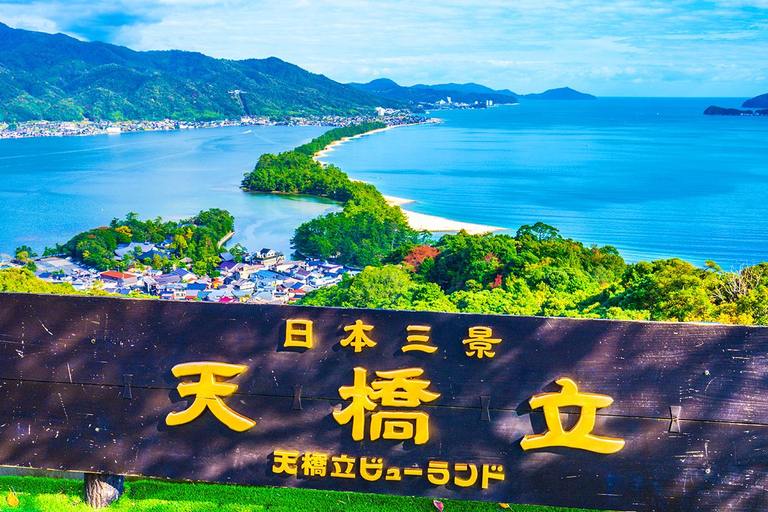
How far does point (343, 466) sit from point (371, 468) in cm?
12

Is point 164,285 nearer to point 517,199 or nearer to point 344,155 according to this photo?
point 517,199

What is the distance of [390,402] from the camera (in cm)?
268

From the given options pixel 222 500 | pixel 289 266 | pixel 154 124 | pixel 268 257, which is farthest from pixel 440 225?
pixel 154 124

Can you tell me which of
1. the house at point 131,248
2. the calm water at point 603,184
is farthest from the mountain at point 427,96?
the house at point 131,248

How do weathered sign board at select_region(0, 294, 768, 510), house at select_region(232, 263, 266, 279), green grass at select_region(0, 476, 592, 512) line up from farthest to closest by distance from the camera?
house at select_region(232, 263, 266, 279)
green grass at select_region(0, 476, 592, 512)
weathered sign board at select_region(0, 294, 768, 510)

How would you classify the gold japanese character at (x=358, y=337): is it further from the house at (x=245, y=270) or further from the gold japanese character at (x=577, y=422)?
the house at (x=245, y=270)

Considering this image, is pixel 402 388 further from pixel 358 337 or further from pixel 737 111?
pixel 737 111

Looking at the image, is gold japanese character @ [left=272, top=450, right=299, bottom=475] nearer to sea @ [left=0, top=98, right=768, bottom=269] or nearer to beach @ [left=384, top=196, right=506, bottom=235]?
sea @ [left=0, top=98, right=768, bottom=269]

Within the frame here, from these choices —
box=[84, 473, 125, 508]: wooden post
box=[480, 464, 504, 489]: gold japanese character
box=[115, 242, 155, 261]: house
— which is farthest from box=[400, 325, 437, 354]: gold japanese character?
box=[115, 242, 155, 261]: house

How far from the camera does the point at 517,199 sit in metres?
29.9

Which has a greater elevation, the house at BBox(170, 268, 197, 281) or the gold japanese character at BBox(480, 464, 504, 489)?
the gold japanese character at BBox(480, 464, 504, 489)

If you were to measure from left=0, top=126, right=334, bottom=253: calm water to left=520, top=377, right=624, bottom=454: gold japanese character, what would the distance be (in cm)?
2051

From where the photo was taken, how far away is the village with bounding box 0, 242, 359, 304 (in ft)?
52.1

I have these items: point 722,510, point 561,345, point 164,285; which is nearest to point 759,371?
point 722,510
